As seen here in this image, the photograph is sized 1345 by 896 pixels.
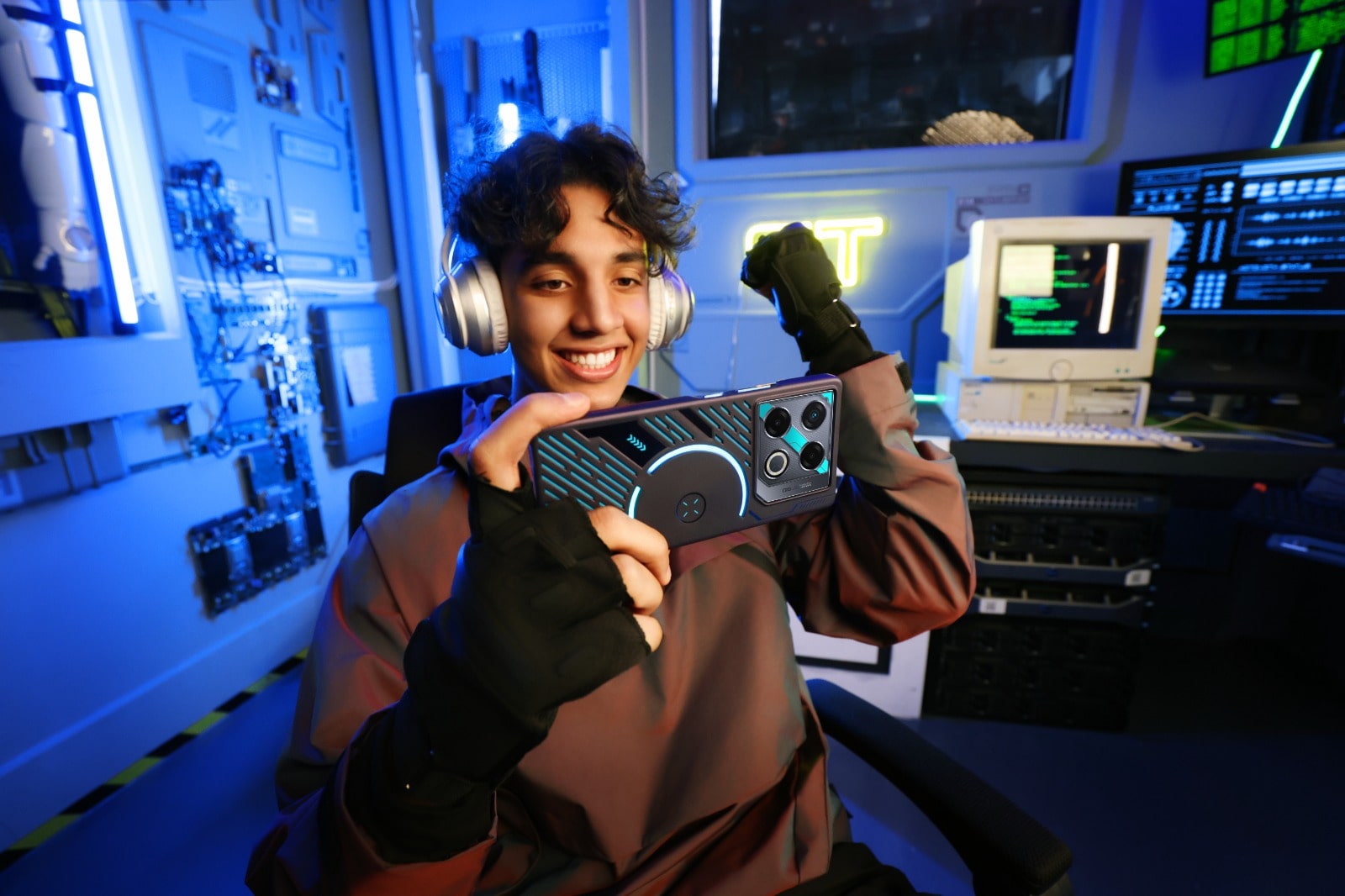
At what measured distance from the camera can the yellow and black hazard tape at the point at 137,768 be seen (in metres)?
1.37

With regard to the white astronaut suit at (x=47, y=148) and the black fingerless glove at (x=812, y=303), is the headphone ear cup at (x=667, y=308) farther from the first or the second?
the white astronaut suit at (x=47, y=148)

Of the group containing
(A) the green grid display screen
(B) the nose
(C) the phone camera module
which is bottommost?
(C) the phone camera module

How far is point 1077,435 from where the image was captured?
142cm

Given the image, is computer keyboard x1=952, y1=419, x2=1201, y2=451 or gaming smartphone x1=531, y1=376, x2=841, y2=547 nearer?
gaming smartphone x1=531, y1=376, x2=841, y2=547

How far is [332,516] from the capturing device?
2191mm

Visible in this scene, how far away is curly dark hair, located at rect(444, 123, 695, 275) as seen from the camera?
0.74 m

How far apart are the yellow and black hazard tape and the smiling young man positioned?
94cm

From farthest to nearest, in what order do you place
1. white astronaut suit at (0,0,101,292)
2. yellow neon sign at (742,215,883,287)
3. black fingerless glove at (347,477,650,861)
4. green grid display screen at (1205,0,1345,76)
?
yellow neon sign at (742,215,883,287) → green grid display screen at (1205,0,1345,76) → white astronaut suit at (0,0,101,292) → black fingerless glove at (347,477,650,861)

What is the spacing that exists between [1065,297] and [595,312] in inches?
52.0

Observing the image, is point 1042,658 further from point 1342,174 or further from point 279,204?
point 279,204

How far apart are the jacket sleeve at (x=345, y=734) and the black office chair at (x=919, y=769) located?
20cm

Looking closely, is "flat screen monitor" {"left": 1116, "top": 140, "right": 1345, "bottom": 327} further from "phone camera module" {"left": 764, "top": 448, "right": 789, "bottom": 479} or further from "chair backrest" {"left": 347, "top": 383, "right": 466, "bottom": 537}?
"chair backrest" {"left": 347, "top": 383, "right": 466, "bottom": 537}

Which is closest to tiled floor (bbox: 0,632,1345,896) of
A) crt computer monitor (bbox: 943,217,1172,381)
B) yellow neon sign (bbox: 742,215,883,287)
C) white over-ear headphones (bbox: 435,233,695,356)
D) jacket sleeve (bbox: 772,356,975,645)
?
jacket sleeve (bbox: 772,356,975,645)

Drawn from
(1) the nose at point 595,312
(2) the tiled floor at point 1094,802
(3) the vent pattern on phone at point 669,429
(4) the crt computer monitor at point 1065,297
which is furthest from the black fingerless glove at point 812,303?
(2) the tiled floor at point 1094,802
